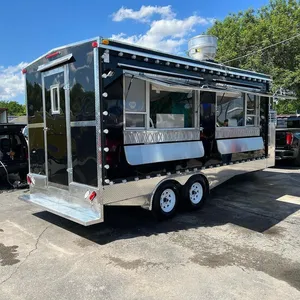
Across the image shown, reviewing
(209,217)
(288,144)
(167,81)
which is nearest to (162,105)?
(167,81)

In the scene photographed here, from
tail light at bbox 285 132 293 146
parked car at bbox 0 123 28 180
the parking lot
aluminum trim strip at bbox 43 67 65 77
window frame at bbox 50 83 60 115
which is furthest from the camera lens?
tail light at bbox 285 132 293 146

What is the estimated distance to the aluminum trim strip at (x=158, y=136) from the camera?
4719 mm

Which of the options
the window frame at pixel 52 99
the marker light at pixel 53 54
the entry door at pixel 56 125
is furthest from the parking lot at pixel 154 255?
the marker light at pixel 53 54

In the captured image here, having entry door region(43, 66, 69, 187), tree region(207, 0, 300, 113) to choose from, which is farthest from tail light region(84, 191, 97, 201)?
tree region(207, 0, 300, 113)

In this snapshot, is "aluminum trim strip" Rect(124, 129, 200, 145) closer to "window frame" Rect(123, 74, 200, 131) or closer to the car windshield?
"window frame" Rect(123, 74, 200, 131)

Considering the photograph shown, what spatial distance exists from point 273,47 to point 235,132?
14364 millimetres

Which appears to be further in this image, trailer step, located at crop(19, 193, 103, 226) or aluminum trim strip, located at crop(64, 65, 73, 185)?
aluminum trim strip, located at crop(64, 65, 73, 185)

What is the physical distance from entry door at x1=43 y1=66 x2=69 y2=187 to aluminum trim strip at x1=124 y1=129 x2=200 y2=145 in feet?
3.33

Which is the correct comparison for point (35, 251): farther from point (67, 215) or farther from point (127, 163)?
point (127, 163)

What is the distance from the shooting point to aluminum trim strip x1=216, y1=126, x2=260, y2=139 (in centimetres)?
632

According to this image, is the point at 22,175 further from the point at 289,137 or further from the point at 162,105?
the point at 289,137

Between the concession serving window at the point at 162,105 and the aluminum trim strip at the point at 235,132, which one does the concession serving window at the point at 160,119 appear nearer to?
the concession serving window at the point at 162,105

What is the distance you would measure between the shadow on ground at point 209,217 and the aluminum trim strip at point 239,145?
3.51 ft

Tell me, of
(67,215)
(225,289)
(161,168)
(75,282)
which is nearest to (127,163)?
(161,168)
